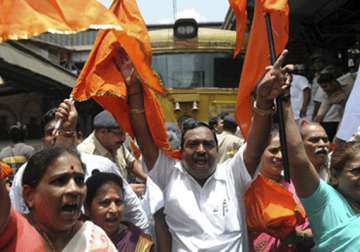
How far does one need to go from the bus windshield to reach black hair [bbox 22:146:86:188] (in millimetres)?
7308

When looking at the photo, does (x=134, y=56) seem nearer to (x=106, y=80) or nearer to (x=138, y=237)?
(x=106, y=80)

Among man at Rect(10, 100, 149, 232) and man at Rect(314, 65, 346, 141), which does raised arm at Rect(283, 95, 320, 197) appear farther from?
man at Rect(314, 65, 346, 141)

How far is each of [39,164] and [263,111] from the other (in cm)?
124

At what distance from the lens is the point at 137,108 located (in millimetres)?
3777

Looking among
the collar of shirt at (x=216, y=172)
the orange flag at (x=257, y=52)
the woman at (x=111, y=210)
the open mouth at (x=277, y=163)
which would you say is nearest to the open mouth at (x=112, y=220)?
the woman at (x=111, y=210)

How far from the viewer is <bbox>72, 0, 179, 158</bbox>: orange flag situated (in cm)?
369

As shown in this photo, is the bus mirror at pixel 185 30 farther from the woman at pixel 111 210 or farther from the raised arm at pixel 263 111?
the raised arm at pixel 263 111

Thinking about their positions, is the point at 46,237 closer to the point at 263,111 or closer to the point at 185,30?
the point at 263,111

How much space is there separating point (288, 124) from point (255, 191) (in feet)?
1.91

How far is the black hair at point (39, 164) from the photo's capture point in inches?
122

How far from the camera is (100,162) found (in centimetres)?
423

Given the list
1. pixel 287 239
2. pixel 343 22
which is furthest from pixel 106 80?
pixel 343 22

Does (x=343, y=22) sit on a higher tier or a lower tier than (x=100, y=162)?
higher

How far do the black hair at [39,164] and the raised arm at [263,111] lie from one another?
1.00m
